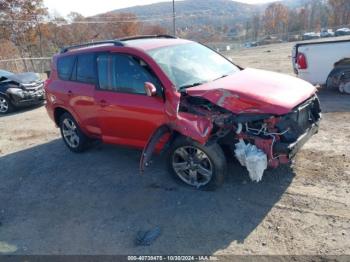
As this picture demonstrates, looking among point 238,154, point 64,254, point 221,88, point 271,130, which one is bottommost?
point 64,254

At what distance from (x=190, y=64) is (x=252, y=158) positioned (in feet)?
5.75

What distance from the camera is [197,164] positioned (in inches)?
173

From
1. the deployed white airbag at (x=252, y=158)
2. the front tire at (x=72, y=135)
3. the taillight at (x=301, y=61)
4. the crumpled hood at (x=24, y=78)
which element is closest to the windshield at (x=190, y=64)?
the deployed white airbag at (x=252, y=158)

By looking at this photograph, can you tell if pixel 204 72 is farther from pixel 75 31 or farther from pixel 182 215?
pixel 75 31

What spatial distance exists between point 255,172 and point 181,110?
118 cm

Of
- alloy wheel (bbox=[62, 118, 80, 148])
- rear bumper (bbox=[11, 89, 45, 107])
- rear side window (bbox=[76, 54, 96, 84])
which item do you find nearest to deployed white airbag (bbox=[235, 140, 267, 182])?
rear side window (bbox=[76, 54, 96, 84])

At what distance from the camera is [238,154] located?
4.10m

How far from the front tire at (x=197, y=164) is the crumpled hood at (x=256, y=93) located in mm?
582

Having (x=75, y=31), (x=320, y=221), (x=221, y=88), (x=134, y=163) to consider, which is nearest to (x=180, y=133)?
(x=221, y=88)

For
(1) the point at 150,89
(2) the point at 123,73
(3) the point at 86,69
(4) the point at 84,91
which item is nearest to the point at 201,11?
(3) the point at 86,69

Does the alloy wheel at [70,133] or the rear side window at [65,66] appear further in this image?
the alloy wheel at [70,133]

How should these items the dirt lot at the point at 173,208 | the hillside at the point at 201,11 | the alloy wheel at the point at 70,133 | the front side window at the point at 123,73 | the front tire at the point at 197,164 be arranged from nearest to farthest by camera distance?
the dirt lot at the point at 173,208
the front tire at the point at 197,164
the front side window at the point at 123,73
the alloy wheel at the point at 70,133
the hillside at the point at 201,11

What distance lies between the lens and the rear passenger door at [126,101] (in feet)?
15.2

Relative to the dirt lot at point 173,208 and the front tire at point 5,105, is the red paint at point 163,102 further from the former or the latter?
the front tire at point 5,105
